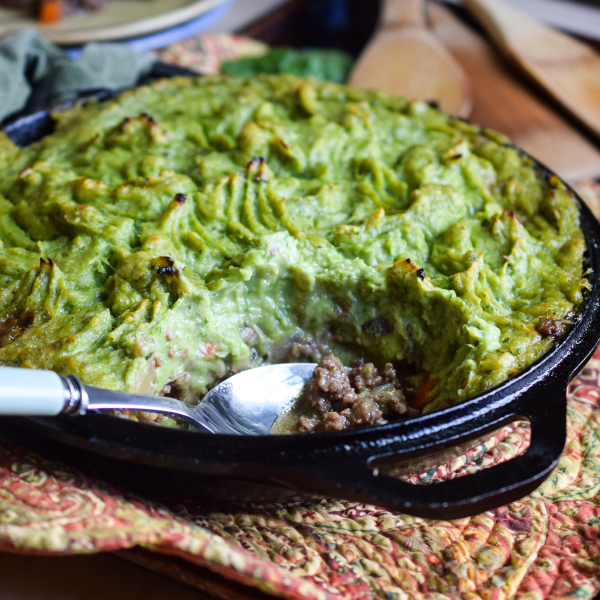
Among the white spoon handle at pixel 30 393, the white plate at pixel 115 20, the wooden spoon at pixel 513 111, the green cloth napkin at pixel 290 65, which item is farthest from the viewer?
the green cloth napkin at pixel 290 65

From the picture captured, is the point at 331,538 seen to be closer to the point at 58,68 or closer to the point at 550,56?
the point at 58,68

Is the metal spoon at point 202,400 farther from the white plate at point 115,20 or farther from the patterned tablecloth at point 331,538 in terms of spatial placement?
the white plate at point 115,20

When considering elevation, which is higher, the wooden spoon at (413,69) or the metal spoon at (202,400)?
the wooden spoon at (413,69)

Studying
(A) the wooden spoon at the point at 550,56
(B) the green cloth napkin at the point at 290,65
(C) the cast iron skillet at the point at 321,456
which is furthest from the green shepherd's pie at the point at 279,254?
(A) the wooden spoon at the point at 550,56

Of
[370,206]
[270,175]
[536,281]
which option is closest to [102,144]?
[270,175]

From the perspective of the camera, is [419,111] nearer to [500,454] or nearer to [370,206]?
[370,206]
